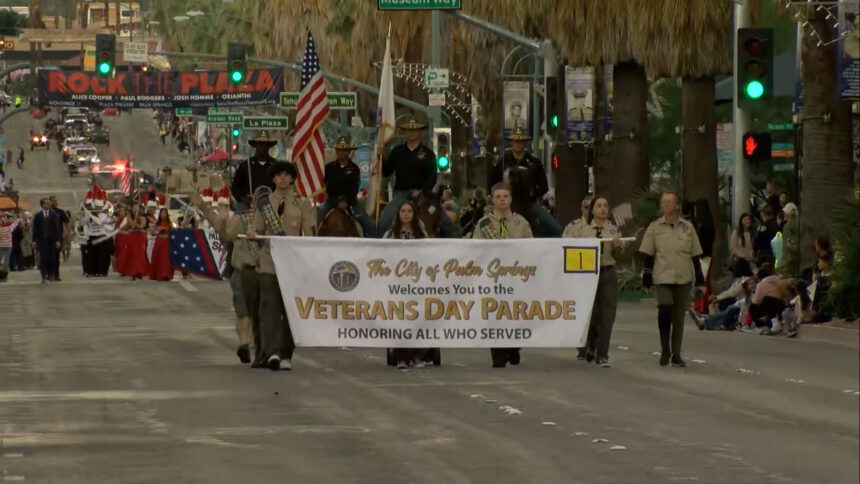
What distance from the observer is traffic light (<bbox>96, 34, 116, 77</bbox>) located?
55.7m

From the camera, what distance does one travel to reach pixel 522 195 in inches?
853

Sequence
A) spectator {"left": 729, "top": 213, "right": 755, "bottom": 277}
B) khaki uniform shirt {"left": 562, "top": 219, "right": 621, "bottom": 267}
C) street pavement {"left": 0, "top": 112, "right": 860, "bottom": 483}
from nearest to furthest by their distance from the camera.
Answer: street pavement {"left": 0, "top": 112, "right": 860, "bottom": 483} < khaki uniform shirt {"left": 562, "top": 219, "right": 621, "bottom": 267} < spectator {"left": 729, "top": 213, "right": 755, "bottom": 277}

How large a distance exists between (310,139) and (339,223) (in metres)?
3.66

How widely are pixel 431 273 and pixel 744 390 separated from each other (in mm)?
3644

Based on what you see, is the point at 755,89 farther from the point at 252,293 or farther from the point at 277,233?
the point at 252,293

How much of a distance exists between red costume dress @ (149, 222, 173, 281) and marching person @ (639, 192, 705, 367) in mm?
24685

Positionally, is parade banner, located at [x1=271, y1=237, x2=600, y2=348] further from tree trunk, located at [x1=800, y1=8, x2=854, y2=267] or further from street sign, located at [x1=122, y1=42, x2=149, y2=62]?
street sign, located at [x1=122, y1=42, x2=149, y2=62]

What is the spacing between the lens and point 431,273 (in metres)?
19.9

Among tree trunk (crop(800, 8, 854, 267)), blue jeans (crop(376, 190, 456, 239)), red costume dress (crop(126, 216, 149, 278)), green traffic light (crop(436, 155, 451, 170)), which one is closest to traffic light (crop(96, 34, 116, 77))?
green traffic light (crop(436, 155, 451, 170))

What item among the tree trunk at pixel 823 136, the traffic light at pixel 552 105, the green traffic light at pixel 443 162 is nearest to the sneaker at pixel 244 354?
the tree trunk at pixel 823 136

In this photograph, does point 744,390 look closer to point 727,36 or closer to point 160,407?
point 160,407

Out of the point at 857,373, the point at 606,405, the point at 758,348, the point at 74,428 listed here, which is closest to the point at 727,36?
the point at 758,348

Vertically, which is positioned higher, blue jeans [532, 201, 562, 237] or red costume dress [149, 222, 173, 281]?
blue jeans [532, 201, 562, 237]

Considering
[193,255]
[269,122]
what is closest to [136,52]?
[269,122]
